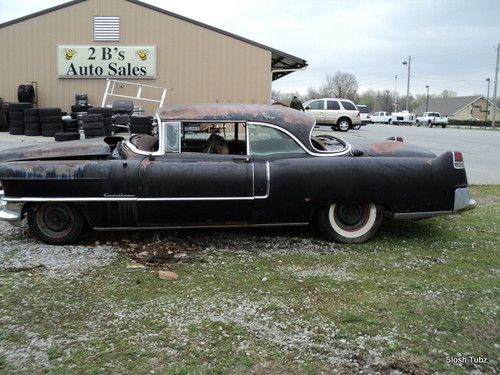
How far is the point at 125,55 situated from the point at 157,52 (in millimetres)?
1176

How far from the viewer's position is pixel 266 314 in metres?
3.62

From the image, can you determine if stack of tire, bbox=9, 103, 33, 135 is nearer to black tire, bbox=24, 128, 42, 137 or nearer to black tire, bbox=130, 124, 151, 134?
black tire, bbox=24, 128, 42, 137

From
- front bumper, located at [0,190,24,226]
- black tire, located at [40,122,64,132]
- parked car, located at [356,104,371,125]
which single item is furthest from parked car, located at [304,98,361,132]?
front bumper, located at [0,190,24,226]

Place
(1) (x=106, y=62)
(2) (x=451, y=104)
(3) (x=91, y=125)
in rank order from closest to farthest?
(3) (x=91, y=125) < (1) (x=106, y=62) < (2) (x=451, y=104)

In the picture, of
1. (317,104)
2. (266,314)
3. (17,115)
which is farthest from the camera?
(317,104)

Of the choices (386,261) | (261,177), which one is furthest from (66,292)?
(386,261)

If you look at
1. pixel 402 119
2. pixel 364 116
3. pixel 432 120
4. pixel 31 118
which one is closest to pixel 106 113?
pixel 31 118

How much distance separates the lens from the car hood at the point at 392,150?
18.0ft

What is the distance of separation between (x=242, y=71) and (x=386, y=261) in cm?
1489

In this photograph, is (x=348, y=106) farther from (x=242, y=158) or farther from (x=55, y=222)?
(x=55, y=222)

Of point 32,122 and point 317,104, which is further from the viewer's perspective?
point 317,104

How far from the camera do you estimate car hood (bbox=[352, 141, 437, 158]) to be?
18.0 ft

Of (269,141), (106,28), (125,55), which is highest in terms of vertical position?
(106,28)

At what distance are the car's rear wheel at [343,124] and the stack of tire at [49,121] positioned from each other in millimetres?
13477
